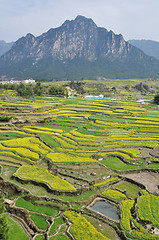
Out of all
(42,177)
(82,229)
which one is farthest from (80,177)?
(82,229)

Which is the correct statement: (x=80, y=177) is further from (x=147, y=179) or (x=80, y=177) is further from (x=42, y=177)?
(x=147, y=179)

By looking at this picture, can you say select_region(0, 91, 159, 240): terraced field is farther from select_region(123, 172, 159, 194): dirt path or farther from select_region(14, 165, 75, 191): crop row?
select_region(123, 172, 159, 194): dirt path

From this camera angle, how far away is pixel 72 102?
9519 centimetres

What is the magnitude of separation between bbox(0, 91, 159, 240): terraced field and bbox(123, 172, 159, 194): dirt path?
0.16 meters

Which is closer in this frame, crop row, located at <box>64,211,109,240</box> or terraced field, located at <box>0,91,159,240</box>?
crop row, located at <box>64,211,109,240</box>

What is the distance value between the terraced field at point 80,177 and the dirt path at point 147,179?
16cm

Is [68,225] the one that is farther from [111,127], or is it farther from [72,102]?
[72,102]

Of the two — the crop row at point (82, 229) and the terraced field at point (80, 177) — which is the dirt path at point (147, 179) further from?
the crop row at point (82, 229)

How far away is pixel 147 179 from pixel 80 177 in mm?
10283

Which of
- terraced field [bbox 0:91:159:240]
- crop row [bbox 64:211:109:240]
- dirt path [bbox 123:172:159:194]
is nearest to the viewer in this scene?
crop row [bbox 64:211:109:240]

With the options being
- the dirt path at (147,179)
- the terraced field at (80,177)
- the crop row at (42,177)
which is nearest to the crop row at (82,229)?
the terraced field at (80,177)

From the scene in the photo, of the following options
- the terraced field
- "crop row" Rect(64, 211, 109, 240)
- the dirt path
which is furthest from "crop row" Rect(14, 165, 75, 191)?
the dirt path

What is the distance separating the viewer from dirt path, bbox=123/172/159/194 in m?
29.8

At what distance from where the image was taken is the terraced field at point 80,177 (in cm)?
2231
